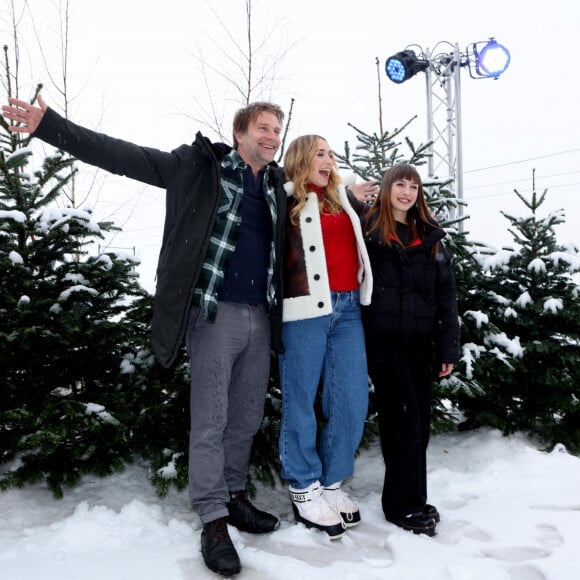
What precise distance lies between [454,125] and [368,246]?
8.91 metres

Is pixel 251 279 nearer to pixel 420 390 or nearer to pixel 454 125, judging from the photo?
pixel 420 390

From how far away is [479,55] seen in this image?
399 inches

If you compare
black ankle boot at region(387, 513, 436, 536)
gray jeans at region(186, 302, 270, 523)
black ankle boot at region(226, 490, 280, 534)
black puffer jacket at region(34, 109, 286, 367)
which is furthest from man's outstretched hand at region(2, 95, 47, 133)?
black ankle boot at region(387, 513, 436, 536)

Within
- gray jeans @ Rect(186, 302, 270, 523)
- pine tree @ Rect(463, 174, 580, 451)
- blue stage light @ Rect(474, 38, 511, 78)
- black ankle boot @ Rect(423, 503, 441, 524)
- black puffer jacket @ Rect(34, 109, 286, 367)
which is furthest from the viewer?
blue stage light @ Rect(474, 38, 511, 78)

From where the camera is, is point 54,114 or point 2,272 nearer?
point 54,114

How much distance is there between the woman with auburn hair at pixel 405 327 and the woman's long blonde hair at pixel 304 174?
0.32 meters

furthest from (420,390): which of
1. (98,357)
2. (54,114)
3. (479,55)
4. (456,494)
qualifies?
(479,55)

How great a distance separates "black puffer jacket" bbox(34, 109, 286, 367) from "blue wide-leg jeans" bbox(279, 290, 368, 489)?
0.42 m

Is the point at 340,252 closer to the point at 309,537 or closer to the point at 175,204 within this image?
the point at 175,204

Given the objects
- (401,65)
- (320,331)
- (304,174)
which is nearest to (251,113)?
(304,174)

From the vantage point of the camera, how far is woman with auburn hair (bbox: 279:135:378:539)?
305 centimetres

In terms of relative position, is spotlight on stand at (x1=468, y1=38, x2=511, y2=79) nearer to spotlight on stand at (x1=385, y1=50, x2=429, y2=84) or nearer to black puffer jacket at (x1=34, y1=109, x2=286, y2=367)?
spotlight on stand at (x1=385, y1=50, x2=429, y2=84)

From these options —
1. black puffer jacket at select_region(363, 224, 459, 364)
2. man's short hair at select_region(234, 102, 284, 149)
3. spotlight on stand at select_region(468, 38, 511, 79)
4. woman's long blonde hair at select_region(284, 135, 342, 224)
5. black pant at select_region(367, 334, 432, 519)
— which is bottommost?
black pant at select_region(367, 334, 432, 519)

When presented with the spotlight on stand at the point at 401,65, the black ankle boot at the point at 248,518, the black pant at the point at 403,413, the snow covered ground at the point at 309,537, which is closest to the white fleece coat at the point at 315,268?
the black pant at the point at 403,413
